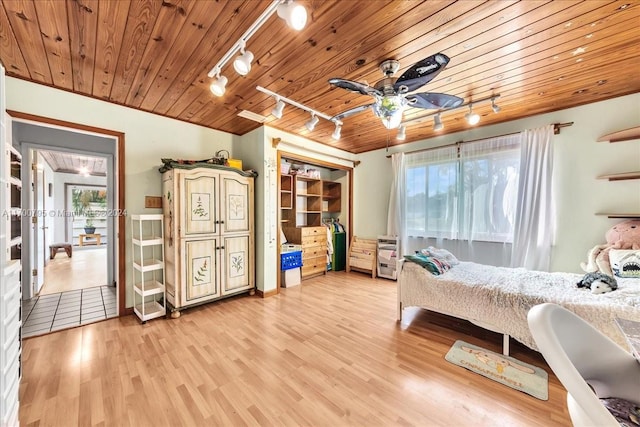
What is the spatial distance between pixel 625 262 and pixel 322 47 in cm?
328

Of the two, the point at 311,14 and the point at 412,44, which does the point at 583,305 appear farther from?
the point at 311,14

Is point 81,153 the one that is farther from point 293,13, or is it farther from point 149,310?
point 293,13

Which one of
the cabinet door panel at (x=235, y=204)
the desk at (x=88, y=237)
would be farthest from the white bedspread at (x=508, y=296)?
the desk at (x=88, y=237)

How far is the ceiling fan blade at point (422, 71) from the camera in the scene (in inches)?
57.3

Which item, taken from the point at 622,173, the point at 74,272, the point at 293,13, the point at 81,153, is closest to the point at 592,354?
the point at 293,13

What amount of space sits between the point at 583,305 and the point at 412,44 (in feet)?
7.35

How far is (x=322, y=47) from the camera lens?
69.6 inches

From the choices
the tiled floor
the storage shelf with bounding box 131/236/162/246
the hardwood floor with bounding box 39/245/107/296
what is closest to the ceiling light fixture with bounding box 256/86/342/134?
the storage shelf with bounding box 131/236/162/246

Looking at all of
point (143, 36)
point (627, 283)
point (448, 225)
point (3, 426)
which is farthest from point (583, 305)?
point (143, 36)

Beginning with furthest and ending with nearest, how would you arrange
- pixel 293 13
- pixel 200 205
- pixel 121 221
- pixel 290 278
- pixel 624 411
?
pixel 290 278, pixel 200 205, pixel 121 221, pixel 293 13, pixel 624 411

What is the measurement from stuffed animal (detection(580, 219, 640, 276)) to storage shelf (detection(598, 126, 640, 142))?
851 mm

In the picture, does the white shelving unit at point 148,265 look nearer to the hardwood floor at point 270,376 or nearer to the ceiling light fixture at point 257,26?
the hardwood floor at point 270,376

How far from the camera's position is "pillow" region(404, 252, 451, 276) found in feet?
8.16

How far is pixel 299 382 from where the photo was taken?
1.72 metres
